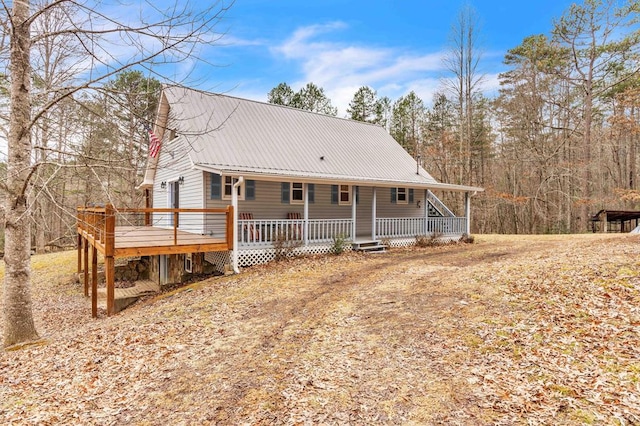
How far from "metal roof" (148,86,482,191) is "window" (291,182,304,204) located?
74cm

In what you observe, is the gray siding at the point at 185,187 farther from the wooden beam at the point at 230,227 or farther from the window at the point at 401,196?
the window at the point at 401,196

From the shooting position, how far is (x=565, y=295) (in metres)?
6.15

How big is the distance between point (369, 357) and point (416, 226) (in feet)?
39.2

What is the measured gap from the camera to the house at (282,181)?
479 inches

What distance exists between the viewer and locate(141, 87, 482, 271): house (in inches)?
479

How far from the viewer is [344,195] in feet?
52.3

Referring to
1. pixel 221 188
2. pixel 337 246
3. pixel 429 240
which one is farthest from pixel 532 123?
pixel 221 188

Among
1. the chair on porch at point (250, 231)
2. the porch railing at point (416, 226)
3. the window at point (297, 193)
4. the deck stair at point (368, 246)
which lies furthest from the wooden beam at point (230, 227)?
the porch railing at point (416, 226)

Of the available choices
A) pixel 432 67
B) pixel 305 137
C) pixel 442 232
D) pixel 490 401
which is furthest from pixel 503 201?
pixel 490 401

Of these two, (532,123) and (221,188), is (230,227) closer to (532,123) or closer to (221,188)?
(221,188)

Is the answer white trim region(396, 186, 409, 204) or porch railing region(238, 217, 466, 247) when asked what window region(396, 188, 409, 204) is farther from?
porch railing region(238, 217, 466, 247)

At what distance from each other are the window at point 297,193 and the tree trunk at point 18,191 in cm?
897

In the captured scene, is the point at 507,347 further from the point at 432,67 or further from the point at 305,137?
the point at 432,67

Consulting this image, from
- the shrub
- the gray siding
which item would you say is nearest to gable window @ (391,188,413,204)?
the shrub
